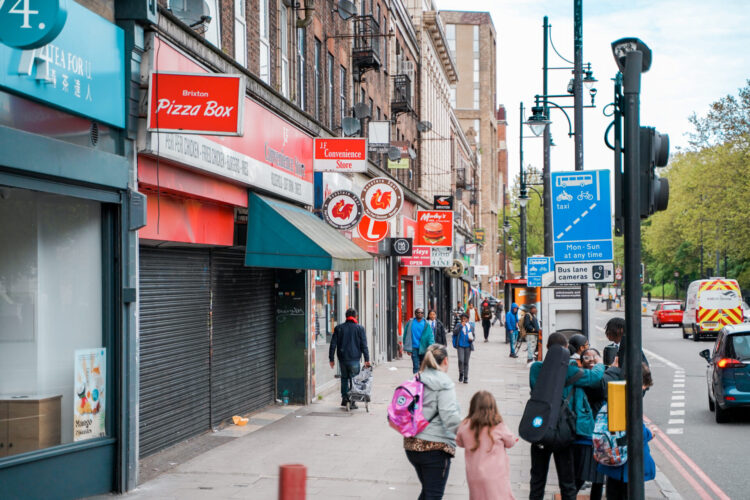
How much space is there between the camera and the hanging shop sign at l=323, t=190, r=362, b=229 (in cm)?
1842

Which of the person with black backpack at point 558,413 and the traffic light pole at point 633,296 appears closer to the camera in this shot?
the traffic light pole at point 633,296

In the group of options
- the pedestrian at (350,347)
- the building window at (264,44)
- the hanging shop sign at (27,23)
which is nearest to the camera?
the hanging shop sign at (27,23)

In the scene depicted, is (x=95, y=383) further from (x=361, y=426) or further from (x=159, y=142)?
(x=361, y=426)

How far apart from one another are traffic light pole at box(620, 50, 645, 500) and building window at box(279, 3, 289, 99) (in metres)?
11.9

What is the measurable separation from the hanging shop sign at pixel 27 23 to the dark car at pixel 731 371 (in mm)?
12066

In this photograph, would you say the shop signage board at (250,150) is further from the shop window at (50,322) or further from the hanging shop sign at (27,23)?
the hanging shop sign at (27,23)

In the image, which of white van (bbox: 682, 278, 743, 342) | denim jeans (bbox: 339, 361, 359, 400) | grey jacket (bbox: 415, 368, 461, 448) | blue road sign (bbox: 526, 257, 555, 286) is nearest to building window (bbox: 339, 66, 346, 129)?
blue road sign (bbox: 526, 257, 555, 286)

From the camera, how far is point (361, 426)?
1452cm

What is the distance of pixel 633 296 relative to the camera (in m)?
5.91

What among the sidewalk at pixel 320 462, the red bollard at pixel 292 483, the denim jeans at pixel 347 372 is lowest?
the sidewalk at pixel 320 462

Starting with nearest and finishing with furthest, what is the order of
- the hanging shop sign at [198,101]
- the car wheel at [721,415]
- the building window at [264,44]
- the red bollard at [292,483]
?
1. the red bollard at [292,483]
2. the hanging shop sign at [198,101]
3. the car wheel at [721,415]
4. the building window at [264,44]

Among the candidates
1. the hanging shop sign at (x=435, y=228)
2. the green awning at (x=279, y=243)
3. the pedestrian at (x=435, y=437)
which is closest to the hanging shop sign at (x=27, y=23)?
the pedestrian at (x=435, y=437)

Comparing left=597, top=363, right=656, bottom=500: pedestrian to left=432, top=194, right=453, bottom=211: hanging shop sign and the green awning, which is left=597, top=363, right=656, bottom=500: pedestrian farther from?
left=432, top=194, right=453, bottom=211: hanging shop sign

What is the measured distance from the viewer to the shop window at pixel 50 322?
27.6ft
